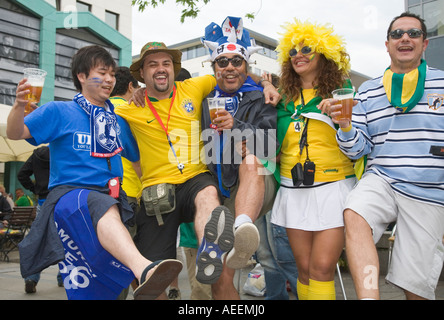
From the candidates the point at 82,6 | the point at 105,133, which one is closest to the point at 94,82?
the point at 105,133

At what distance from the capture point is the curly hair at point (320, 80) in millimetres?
3719

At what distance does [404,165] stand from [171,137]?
187 centimetres

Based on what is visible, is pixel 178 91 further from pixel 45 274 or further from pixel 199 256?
pixel 45 274

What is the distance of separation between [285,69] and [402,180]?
1.42 m

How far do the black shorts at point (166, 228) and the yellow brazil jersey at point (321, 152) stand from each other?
0.73 m

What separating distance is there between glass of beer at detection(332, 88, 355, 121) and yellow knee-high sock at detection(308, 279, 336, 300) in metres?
1.29

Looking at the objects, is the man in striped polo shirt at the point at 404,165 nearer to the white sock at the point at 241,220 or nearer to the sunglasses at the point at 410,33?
the sunglasses at the point at 410,33

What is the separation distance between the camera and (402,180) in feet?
10.7

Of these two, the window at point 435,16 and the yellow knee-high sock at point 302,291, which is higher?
the window at point 435,16

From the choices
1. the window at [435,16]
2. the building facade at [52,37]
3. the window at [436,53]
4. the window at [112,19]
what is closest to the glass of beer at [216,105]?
the window at [436,53]

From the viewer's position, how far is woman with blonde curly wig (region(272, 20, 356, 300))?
3467 millimetres

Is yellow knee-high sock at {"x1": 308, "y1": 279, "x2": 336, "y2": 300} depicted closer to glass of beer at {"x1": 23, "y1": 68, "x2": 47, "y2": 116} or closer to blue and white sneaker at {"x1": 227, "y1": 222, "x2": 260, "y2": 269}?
blue and white sneaker at {"x1": 227, "y1": 222, "x2": 260, "y2": 269}

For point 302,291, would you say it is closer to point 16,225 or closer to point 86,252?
point 86,252

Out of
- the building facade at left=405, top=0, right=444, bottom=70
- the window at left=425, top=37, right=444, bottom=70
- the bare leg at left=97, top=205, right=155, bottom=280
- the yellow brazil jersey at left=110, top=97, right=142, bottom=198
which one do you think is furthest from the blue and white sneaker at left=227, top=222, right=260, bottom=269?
the window at left=425, top=37, right=444, bottom=70
